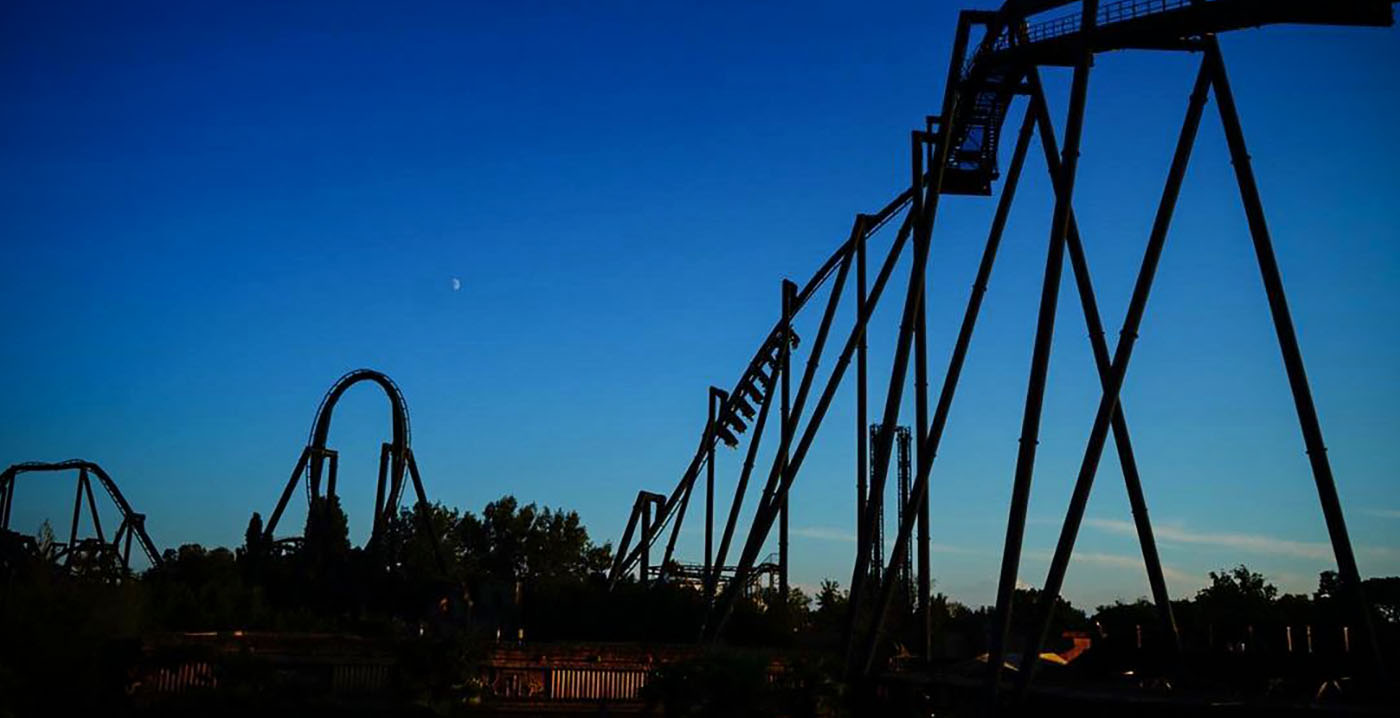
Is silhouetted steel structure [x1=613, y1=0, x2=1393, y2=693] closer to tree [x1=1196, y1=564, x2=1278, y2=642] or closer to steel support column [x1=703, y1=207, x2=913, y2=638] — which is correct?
steel support column [x1=703, y1=207, x2=913, y2=638]

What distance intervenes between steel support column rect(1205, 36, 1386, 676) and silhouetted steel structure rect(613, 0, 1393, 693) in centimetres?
2

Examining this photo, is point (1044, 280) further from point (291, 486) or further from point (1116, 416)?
point (291, 486)

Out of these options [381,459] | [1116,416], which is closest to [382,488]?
[381,459]

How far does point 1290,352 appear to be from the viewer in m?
15.7

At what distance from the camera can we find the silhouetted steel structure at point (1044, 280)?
51.2 ft

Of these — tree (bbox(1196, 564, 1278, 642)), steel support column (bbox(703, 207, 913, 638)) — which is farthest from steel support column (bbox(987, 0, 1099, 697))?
tree (bbox(1196, 564, 1278, 642))

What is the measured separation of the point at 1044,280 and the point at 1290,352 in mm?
3157

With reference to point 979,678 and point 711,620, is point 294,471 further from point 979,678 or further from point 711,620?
point 979,678

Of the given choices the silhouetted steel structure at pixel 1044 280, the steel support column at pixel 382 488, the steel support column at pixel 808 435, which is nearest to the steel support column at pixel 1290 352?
the silhouetted steel structure at pixel 1044 280

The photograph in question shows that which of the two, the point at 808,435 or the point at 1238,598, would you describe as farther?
the point at 1238,598

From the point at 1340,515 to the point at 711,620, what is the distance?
1368 cm

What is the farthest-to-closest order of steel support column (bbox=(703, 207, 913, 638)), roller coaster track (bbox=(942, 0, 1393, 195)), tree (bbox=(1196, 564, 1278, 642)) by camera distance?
tree (bbox=(1196, 564, 1278, 642)), steel support column (bbox=(703, 207, 913, 638)), roller coaster track (bbox=(942, 0, 1393, 195))

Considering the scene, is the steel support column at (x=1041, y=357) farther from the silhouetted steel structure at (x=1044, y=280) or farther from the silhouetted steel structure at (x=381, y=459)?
the silhouetted steel structure at (x=381, y=459)

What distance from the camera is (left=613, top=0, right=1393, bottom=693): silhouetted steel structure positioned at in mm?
15609
